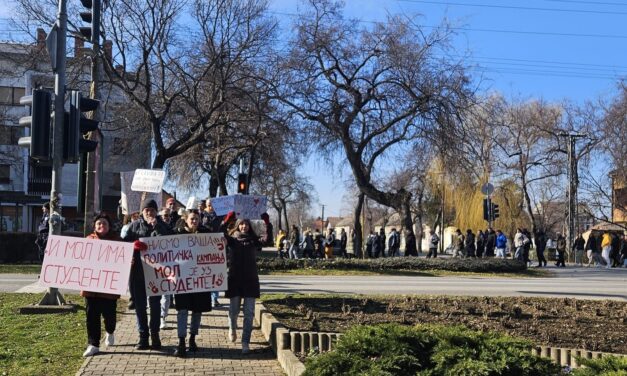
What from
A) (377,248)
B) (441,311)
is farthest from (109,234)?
(377,248)

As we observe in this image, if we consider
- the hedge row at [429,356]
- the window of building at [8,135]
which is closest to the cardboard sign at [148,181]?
the hedge row at [429,356]

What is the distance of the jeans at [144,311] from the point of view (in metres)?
8.45

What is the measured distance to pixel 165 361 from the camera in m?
7.80

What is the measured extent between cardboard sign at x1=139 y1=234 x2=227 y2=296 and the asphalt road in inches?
292

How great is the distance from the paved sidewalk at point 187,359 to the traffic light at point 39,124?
3237 millimetres

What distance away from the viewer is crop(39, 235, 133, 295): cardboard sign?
825cm

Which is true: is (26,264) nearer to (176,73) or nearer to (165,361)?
(176,73)

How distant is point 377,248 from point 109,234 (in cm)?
2996

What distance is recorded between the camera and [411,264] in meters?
25.0

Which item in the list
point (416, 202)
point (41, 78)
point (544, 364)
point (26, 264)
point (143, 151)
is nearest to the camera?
point (544, 364)

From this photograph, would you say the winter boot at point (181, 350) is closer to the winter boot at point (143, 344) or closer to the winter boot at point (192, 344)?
the winter boot at point (192, 344)

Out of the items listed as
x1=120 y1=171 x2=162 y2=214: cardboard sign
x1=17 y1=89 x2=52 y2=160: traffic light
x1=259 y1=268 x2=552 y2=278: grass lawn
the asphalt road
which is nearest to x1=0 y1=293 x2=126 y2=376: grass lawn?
x1=17 y1=89 x2=52 y2=160: traffic light

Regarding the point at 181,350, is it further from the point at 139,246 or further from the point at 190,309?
the point at 139,246

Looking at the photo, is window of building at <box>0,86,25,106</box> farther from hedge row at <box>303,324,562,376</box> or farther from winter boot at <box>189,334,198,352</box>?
hedge row at <box>303,324,562,376</box>
